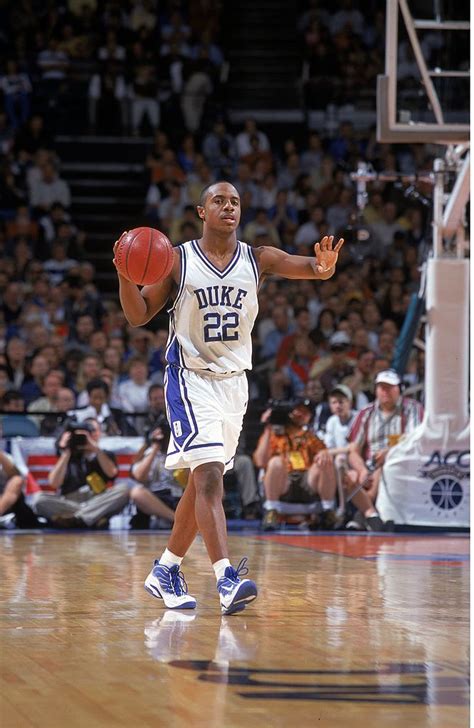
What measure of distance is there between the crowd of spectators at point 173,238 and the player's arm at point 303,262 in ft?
17.7

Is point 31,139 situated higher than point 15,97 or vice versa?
point 15,97

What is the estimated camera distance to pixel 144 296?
19.6 feet

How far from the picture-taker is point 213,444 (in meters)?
5.73

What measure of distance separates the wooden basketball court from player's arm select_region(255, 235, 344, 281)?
5.08 feet

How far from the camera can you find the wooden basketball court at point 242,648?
3.66m

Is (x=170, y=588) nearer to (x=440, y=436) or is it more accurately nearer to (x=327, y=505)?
(x=440, y=436)

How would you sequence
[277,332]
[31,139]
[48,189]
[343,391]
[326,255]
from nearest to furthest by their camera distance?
[326,255], [343,391], [277,332], [48,189], [31,139]

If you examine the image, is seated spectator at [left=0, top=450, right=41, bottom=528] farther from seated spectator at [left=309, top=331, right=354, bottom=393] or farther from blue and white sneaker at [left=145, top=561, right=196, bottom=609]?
blue and white sneaker at [left=145, top=561, right=196, bottom=609]

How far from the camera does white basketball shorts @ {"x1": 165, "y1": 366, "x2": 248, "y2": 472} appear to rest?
18.8ft

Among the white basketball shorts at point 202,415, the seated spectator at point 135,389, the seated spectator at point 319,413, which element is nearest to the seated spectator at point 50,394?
the seated spectator at point 135,389

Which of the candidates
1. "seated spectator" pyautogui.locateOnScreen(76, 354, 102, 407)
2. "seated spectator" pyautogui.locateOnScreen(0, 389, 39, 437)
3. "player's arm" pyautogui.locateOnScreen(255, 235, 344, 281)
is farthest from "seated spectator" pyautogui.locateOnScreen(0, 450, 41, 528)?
"player's arm" pyautogui.locateOnScreen(255, 235, 344, 281)

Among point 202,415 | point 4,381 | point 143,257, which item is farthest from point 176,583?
point 4,381

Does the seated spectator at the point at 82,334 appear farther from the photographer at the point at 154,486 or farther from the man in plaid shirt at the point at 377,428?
the man in plaid shirt at the point at 377,428

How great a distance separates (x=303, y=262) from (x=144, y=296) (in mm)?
773
